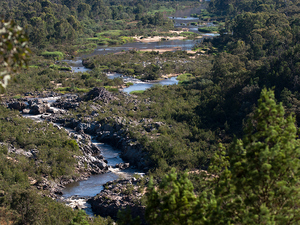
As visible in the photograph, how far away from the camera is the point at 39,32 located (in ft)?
247

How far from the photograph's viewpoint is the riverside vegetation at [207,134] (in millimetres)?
10266

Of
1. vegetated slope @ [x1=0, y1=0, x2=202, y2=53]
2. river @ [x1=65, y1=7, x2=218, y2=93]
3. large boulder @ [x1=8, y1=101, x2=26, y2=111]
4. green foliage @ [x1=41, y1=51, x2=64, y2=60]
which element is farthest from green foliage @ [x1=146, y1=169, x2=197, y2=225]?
green foliage @ [x1=41, y1=51, x2=64, y2=60]

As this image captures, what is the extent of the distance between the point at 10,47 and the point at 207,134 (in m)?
26.6

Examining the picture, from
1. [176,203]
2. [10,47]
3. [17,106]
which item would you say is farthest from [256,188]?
[17,106]

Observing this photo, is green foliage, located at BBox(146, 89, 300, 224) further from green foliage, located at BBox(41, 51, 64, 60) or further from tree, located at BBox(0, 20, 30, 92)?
green foliage, located at BBox(41, 51, 64, 60)

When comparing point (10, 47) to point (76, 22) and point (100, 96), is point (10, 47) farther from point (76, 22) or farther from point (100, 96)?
→ point (76, 22)

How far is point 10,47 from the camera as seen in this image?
7.02 m

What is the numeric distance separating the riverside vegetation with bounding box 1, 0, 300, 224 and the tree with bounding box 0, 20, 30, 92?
0.55 meters

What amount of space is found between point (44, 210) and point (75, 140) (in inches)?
458

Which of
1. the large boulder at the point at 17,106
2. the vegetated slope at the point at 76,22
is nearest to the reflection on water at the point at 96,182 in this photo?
the large boulder at the point at 17,106

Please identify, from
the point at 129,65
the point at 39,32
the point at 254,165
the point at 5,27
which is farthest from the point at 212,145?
the point at 39,32

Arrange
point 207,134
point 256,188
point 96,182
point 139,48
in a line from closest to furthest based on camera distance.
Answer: point 256,188 → point 96,182 → point 207,134 → point 139,48

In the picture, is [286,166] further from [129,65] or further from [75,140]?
[129,65]

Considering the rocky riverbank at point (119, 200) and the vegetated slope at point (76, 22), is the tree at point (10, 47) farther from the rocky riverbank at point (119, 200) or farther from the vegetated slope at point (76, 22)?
the vegetated slope at point (76, 22)
